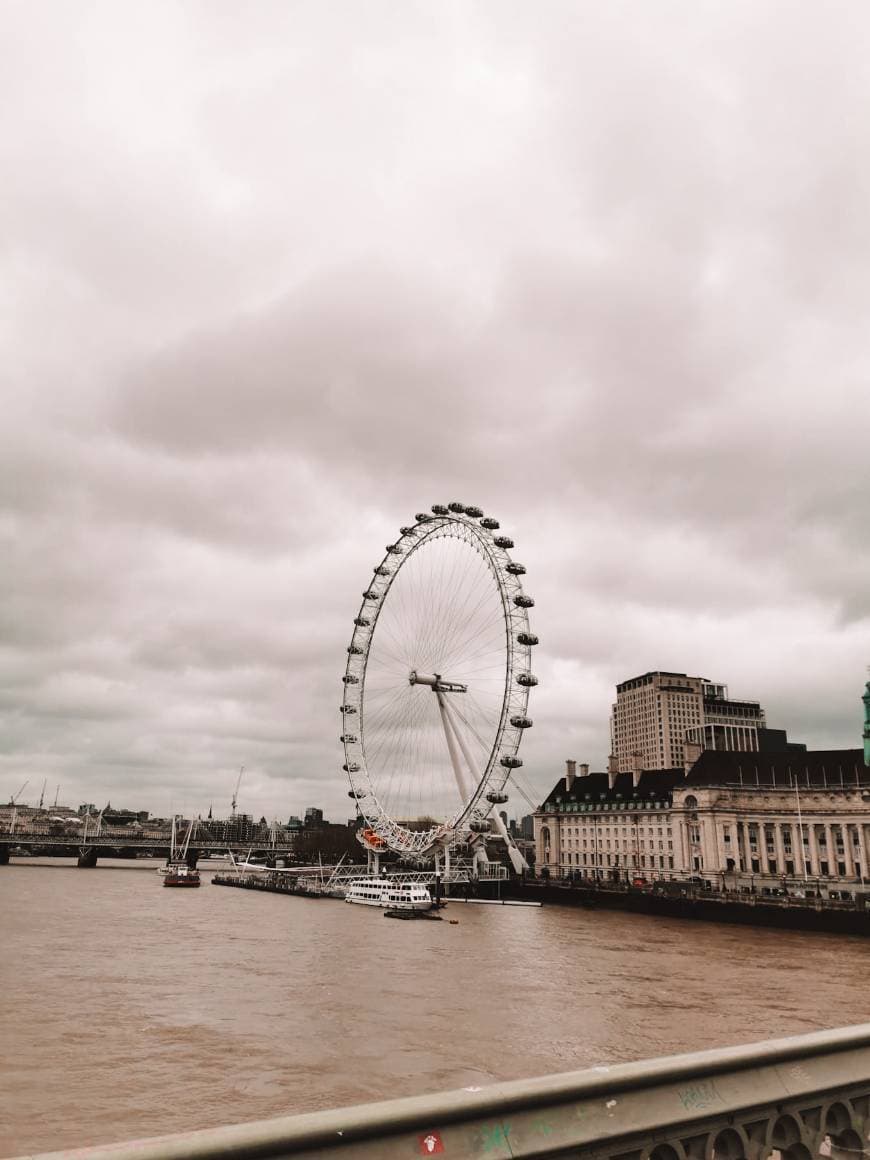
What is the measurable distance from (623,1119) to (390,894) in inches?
3097

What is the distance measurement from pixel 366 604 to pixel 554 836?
50802mm

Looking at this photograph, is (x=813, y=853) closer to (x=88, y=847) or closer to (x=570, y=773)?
(x=570, y=773)

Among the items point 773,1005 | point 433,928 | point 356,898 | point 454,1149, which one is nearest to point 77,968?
point 773,1005

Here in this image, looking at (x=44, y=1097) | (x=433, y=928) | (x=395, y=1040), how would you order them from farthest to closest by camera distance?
(x=433, y=928) → (x=395, y=1040) → (x=44, y=1097)

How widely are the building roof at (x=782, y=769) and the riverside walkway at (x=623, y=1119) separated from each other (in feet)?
318

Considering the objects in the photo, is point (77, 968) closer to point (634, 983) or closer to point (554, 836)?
point (634, 983)

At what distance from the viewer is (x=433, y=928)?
59.8 metres

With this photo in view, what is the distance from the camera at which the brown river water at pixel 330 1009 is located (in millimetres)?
16672

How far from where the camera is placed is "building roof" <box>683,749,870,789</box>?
92500mm

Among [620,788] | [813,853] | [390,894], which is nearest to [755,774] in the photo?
[813,853]

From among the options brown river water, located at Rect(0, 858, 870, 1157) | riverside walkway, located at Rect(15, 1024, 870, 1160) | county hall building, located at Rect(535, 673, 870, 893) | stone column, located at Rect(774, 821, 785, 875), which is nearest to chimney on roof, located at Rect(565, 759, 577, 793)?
county hall building, located at Rect(535, 673, 870, 893)

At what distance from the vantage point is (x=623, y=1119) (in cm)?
328

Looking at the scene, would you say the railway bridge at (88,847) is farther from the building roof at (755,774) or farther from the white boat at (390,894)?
the building roof at (755,774)

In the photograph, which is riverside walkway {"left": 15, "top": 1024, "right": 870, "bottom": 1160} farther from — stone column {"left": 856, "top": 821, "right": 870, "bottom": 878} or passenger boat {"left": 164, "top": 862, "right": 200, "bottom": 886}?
passenger boat {"left": 164, "top": 862, "right": 200, "bottom": 886}
